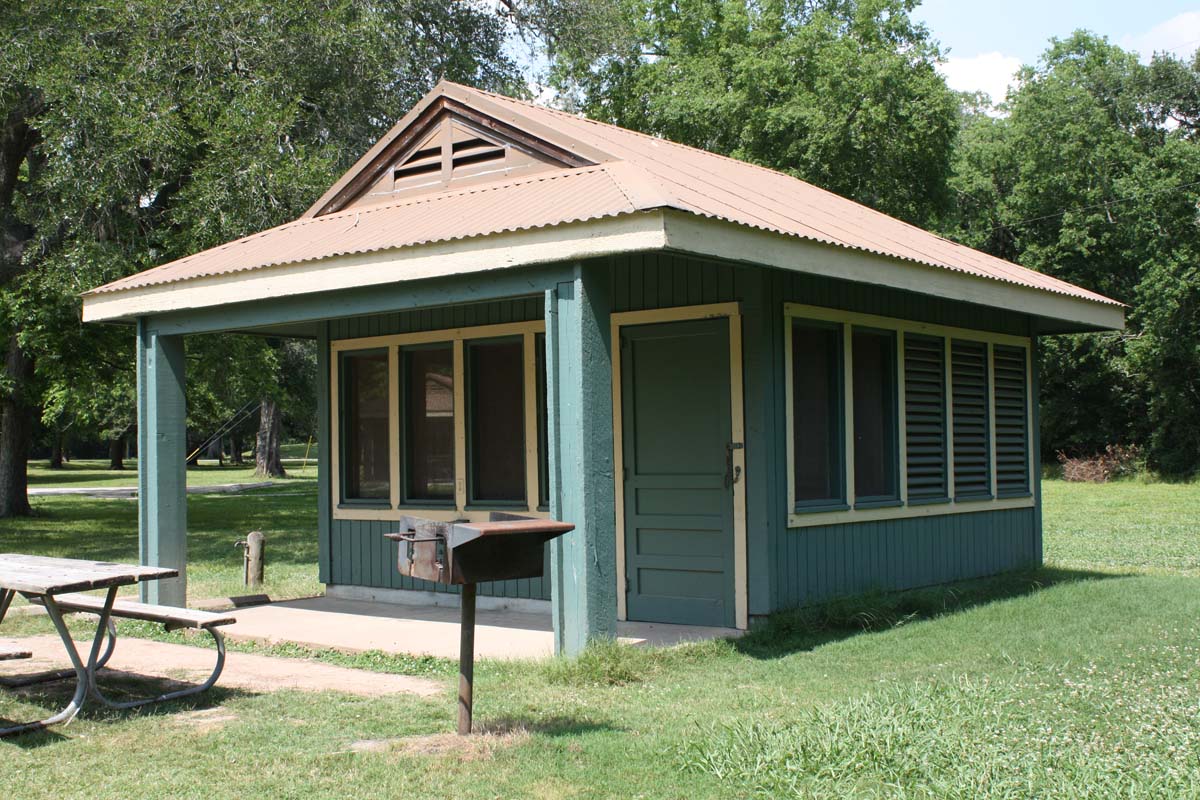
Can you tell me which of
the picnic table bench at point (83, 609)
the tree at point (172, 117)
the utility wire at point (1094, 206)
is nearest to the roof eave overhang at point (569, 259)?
the picnic table bench at point (83, 609)

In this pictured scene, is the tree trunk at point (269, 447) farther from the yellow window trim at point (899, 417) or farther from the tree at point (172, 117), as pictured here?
the yellow window trim at point (899, 417)

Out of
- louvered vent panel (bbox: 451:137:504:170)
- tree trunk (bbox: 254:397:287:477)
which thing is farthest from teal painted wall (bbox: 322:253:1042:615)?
tree trunk (bbox: 254:397:287:477)

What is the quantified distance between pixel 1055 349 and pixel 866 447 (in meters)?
27.4

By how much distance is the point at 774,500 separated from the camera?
339 inches

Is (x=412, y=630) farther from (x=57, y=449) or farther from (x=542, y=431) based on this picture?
(x=57, y=449)

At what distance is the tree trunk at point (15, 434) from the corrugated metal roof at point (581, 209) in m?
12.7

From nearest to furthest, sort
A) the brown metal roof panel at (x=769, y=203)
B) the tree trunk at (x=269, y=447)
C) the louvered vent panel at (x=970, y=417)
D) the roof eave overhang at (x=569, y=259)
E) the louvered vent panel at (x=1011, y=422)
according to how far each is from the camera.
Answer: the roof eave overhang at (x=569, y=259)
the brown metal roof panel at (x=769, y=203)
the louvered vent panel at (x=970, y=417)
the louvered vent panel at (x=1011, y=422)
the tree trunk at (x=269, y=447)

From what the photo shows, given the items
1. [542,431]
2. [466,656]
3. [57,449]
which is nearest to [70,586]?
[466,656]

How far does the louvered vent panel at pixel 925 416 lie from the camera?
33.3 feet

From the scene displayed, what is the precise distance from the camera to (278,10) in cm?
1655

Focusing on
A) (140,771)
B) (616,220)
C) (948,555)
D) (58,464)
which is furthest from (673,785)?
(58,464)

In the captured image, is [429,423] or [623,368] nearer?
[623,368]

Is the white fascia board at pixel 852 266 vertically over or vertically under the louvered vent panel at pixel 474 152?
under

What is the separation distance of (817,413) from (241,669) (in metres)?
4.54
